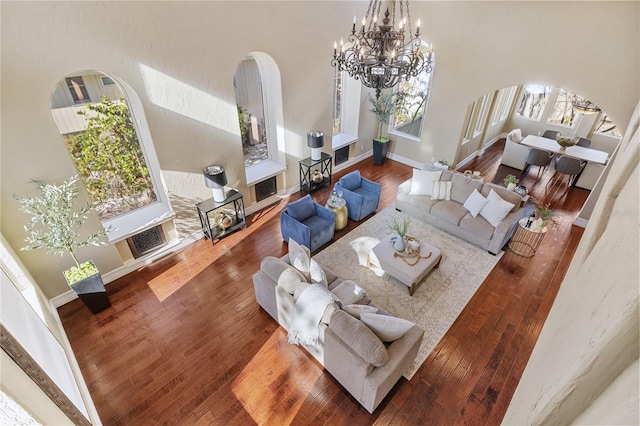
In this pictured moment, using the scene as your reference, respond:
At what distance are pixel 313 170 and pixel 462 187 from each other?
292 cm

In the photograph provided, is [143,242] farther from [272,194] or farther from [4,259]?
[272,194]

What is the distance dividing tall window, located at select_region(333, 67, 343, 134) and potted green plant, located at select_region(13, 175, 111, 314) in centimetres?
505

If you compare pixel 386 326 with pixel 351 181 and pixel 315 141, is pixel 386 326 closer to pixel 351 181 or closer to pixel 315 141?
pixel 351 181

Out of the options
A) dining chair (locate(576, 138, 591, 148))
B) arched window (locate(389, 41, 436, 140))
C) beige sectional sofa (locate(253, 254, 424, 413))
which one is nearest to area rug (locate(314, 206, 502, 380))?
beige sectional sofa (locate(253, 254, 424, 413))

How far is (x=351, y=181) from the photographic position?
5957 millimetres

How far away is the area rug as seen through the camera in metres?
4.14

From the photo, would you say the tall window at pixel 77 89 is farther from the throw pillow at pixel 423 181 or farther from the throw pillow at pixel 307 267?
the throw pillow at pixel 423 181

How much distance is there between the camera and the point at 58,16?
3178 mm

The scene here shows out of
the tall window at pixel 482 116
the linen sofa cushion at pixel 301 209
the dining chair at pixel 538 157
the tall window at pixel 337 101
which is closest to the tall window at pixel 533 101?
the tall window at pixel 482 116

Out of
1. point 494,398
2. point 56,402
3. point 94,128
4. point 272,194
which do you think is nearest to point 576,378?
point 56,402

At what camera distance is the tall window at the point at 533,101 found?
27.4ft

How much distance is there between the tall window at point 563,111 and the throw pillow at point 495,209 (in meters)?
5.10

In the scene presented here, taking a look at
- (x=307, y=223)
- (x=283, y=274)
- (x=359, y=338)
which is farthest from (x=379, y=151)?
(x=359, y=338)

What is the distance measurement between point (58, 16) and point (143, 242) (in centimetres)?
290
